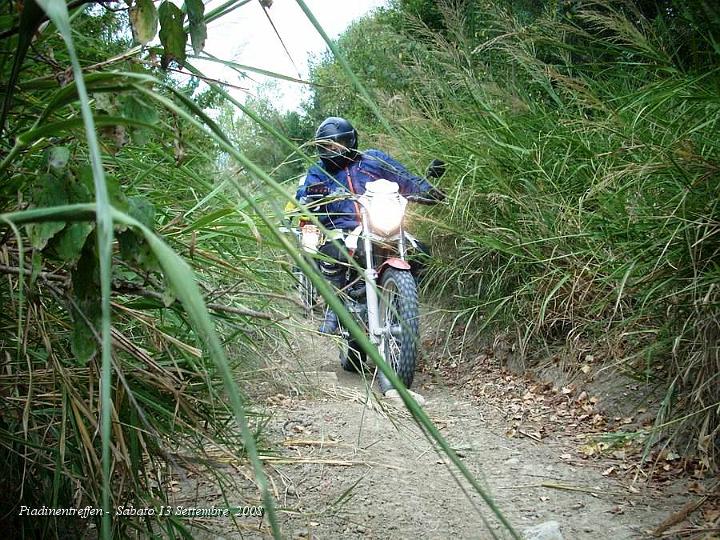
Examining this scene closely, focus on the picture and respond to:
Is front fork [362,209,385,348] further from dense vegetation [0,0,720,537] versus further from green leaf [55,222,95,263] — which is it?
green leaf [55,222,95,263]

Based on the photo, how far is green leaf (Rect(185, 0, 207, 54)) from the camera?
1.13 metres

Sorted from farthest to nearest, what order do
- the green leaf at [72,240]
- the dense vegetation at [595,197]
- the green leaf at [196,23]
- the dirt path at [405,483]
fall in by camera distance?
the dense vegetation at [595,197] < the dirt path at [405,483] < the green leaf at [196,23] < the green leaf at [72,240]

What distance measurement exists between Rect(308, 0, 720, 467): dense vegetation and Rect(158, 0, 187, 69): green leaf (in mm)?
685

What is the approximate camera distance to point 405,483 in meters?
2.55

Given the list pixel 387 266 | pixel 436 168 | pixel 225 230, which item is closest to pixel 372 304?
pixel 387 266

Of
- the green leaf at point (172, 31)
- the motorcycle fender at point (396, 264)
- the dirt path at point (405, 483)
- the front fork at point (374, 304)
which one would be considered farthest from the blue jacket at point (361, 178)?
the green leaf at point (172, 31)

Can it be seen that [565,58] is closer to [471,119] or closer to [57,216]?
[471,119]

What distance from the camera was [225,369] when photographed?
0.59 m

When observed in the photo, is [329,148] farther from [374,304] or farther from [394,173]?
[394,173]

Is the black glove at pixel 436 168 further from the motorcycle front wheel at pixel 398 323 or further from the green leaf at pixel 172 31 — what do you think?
the green leaf at pixel 172 31

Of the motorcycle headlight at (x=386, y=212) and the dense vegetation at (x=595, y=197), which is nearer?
the dense vegetation at (x=595, y=197)

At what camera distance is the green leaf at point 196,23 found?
1132mm

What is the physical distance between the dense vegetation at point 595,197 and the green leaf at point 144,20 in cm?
72

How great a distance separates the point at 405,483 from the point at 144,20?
5.93 feet
